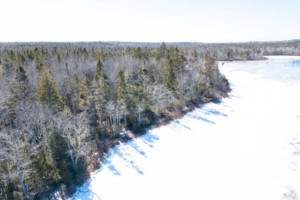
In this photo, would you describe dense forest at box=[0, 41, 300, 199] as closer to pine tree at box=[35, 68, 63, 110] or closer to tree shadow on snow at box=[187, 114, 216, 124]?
pine tree at box=[35, 68, 63, 110]

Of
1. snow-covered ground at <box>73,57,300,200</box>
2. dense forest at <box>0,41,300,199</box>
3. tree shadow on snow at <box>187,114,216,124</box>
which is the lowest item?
snow-covered ground at <box>73,57,300,200</box>

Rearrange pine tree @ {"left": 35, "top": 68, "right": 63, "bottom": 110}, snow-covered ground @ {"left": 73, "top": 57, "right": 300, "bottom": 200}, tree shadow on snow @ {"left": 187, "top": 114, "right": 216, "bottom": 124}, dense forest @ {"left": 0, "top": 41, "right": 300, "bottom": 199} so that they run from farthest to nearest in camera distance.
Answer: tree shadow on snow @ {"left": 187, "top": 114, "right": 216, "bottom": 124} < pine tree @ {"left": 35, "top": 68, "right": 63, "bottom": 110} < snow-covered ground @ {"left": 73, "top": 57, "right": 300, "bottom": 200} < dense forest @ {"left": 0, "top": 41, "right": 300, "bottom": 199}

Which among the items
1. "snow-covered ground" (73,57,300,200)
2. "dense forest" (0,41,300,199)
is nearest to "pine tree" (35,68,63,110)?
"dense forest" (0,41,300,199)

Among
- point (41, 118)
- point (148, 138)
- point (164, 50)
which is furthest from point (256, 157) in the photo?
point (164, 50)

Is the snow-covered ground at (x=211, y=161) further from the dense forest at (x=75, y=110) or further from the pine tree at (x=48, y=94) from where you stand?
the pine tree at (x=48, y=94)

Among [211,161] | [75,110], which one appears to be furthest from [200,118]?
[75,110]

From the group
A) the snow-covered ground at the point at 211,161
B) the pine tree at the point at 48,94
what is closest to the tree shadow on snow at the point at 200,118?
the snow-covered ground at the point at 211,161

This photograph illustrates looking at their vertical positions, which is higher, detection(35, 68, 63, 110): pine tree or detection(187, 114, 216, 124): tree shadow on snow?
detection(35, 68, 63, 110): pine tree
